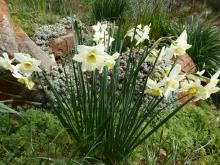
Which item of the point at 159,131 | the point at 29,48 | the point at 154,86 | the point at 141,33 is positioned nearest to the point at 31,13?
the point at 29,48

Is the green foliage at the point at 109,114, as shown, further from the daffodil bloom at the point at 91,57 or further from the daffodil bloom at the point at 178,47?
the daffodil bloom at the point at 91,57

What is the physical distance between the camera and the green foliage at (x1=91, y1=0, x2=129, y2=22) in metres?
8.15

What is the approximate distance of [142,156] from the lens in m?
3.83

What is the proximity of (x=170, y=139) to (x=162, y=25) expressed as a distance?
3.24 metres

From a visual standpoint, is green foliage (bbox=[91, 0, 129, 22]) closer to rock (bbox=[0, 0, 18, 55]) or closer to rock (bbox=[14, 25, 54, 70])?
rock (bbox=[14, 25, 54, 70])

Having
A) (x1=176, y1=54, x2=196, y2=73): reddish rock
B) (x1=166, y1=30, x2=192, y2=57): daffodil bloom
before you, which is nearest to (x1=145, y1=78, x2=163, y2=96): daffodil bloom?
(x1=166, y1=30, x2=192, y2=57): daffodil bloom

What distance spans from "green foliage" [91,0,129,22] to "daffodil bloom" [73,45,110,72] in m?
5.34

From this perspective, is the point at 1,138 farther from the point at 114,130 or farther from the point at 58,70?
the point at 58,70

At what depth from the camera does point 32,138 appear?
3.69m

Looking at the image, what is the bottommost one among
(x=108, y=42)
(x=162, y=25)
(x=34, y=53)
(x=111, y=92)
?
(x=162, y=25)

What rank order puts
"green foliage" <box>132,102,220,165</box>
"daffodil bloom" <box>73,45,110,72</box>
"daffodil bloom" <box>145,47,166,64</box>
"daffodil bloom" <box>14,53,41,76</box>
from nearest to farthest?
"daffodil bloom" <box>73,45,110,72</box>
"daffodil bloom" <box>14,53,41,76</box>
"daffodil bloom" <box>145,47,166,64</box>
"green foliage" <box>132,102,220,165</box>

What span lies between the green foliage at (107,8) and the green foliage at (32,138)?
13.8 feet

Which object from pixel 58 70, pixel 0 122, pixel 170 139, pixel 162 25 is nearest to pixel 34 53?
pixel 58 70

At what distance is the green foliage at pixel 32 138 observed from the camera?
3463 millimetres
